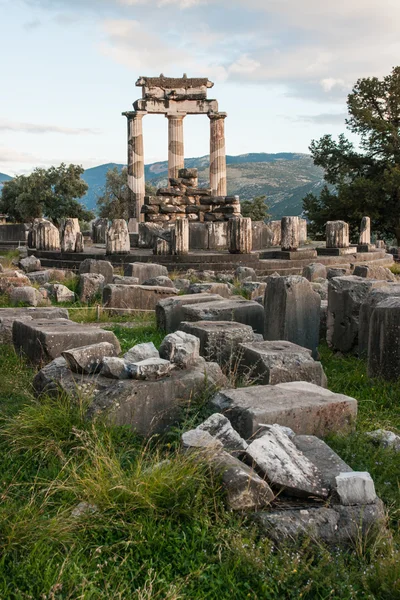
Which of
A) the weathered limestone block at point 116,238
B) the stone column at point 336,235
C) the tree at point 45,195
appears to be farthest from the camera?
the tree at point 45,195

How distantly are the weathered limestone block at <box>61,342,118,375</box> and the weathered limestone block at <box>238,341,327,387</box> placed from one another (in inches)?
49.8

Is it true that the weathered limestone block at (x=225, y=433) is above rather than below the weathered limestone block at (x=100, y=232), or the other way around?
below

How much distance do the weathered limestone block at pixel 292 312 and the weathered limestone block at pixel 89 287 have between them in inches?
198

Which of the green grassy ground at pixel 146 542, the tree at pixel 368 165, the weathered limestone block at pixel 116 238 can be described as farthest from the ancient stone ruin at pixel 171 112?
the green grassy ground at pixel 146 542

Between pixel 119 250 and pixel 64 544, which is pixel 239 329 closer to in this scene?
pixel 64 544

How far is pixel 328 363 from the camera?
7.55 m

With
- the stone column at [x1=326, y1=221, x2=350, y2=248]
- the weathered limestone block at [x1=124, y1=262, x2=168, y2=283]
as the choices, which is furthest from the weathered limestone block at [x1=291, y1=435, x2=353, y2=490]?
the stone column at [x1=326, y1=221, x2=350, y2=248]

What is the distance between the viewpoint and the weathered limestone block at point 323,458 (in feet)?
12.4

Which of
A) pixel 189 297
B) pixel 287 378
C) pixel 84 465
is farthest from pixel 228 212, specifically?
pixel 84 465

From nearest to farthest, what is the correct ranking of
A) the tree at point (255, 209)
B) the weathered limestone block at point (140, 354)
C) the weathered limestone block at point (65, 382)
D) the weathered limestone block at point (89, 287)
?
the weathered limestone block at point (65, 382)
the weathered limestone block at point (140, 354)
the weathered limestone block at point (89, 287)
the tree at point (255, 209)

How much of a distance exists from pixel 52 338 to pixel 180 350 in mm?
1659

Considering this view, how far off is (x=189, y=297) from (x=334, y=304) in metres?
2.08

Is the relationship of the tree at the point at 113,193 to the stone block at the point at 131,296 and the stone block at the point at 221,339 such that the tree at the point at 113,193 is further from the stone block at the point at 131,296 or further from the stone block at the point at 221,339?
the stone block at the point at 221,339

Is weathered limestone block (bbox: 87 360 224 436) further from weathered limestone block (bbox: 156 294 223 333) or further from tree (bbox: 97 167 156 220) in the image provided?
tree (bbox: 97 167 156 220)
